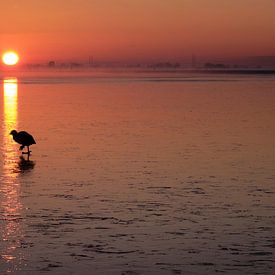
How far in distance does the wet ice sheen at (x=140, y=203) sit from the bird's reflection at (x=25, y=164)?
30mm

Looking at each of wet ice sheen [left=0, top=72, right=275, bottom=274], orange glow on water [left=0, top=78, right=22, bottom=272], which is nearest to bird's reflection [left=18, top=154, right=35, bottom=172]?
wet ice sheen [left=0, top=72, right=275, bottom=274]

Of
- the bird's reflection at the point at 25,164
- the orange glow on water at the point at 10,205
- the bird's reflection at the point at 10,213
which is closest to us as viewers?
the bird's reflection at the point at 10,213

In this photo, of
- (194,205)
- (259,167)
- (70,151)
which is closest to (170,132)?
(70,151)

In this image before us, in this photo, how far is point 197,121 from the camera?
26.9 m

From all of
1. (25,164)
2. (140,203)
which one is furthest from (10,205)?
(25,164)

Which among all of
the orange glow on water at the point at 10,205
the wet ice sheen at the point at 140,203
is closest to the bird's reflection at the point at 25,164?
the wet ice sheen at the point at 140,203

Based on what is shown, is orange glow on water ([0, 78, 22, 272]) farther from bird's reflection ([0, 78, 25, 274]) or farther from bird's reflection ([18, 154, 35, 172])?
bird's reflection ([18, 154, 35, 172])

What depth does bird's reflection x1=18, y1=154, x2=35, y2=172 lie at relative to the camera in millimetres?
15280

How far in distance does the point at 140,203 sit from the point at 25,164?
16.8ft

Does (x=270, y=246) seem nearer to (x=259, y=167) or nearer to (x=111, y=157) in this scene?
(x=259, y=167)

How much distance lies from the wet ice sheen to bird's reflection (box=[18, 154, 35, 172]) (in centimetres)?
3

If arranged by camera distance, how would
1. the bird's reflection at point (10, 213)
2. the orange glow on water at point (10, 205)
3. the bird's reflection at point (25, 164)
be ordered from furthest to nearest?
1. the bird's reflection at point (25, 164)
2. the orange glow on water at point (10, 205)
3. the bird's reflection at point (10, 213)

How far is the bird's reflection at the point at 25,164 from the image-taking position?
15280 mm

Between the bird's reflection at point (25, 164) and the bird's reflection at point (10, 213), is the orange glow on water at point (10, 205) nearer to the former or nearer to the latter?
the bird's reflection at point (10, 213)
